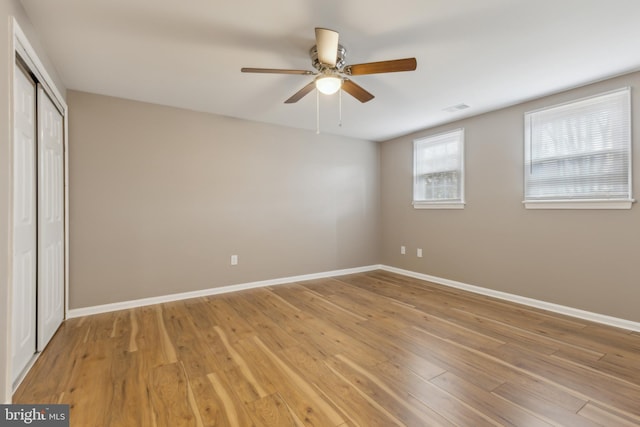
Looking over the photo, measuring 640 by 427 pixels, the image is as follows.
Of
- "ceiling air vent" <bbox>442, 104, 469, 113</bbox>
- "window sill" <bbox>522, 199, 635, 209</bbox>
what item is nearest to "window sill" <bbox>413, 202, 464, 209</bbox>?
"window sill" <bbox>522, 199, 635, 209</bbox>

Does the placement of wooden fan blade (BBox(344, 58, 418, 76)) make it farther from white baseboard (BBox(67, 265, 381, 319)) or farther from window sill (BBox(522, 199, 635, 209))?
white baseboard (BBox(67, 265, 381, 319))

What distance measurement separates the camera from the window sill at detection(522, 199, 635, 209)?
107 inches

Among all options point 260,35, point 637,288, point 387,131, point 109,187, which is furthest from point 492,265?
point 109,187

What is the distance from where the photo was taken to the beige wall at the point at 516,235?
9.00 feet

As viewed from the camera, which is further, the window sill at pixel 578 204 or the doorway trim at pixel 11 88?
the window sill at pixel 578 204

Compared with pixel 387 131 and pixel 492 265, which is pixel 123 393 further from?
pixel 387 131

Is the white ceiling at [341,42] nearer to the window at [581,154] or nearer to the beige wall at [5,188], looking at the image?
the window at [581,154]

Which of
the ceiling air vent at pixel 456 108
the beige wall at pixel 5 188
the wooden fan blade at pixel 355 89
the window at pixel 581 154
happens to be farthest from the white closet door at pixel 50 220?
the window at pixel 581 154

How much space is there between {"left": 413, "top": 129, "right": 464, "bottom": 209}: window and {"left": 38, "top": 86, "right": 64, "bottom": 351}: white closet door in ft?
14.7

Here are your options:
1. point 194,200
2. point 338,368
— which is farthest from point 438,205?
point 194,200

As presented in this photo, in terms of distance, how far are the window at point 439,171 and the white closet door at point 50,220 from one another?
447 centimetres

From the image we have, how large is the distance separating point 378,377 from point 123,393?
5.21ft

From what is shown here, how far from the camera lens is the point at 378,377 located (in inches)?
75.7

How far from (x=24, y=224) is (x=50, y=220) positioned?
0.61m
